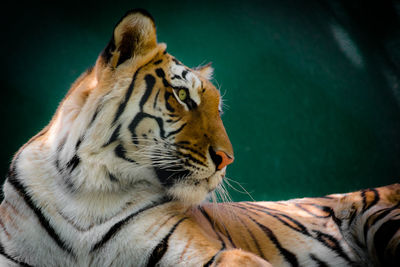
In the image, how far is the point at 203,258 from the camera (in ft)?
2.02

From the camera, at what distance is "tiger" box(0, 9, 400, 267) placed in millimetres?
656

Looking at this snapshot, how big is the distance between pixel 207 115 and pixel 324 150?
5.51ft

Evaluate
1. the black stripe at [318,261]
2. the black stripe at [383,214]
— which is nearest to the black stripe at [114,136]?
the black stripe at [318,261]

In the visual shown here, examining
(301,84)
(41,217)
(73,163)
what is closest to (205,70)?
(73,163)

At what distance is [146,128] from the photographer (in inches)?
27.7

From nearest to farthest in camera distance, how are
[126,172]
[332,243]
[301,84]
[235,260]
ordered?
[235,260]
[126,172]
[332,243]
[301,84]

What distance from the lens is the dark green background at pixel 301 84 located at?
2.04 meters

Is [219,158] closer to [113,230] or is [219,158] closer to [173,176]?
[173,176]

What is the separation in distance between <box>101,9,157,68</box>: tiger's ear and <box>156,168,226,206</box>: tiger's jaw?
0.29m

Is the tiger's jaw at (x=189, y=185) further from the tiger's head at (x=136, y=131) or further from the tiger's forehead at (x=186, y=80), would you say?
the tiger's forehead at (x=186, y=80)

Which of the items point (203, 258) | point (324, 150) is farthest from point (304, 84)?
point (203, 258)

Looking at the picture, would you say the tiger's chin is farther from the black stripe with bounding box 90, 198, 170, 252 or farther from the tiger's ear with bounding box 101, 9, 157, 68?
the tiger's ear with bounding box 101, 9, 157, 68

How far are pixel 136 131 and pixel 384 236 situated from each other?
0.74m

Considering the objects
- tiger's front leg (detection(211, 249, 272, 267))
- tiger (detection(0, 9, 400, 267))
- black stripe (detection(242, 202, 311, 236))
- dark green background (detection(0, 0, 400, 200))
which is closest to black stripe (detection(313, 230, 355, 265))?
black stripe (detection(242, 202, 311, 236))
